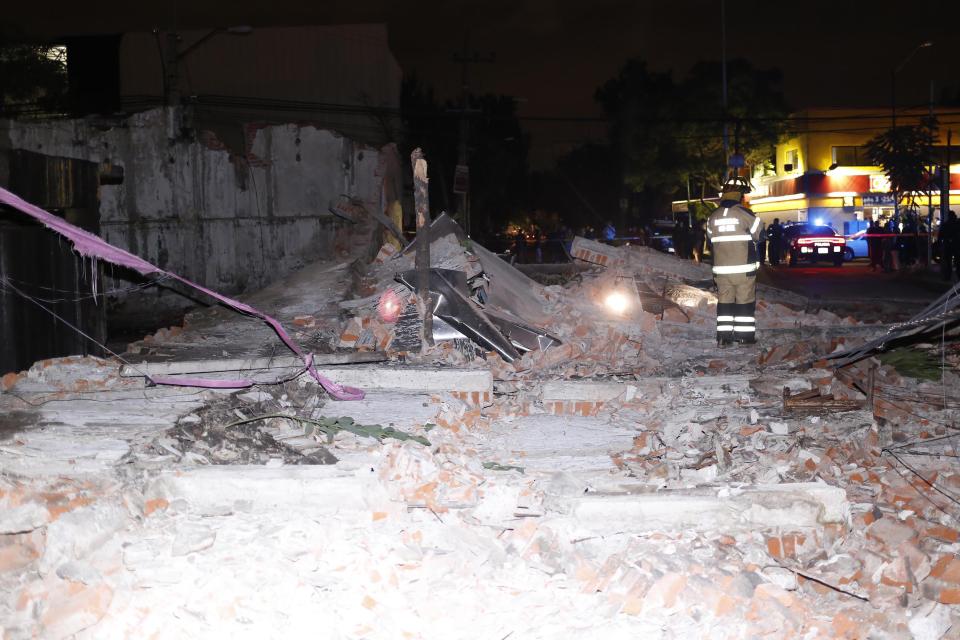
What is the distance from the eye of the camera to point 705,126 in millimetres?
39375

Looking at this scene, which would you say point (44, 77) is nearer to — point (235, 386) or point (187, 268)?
point (187, 268)

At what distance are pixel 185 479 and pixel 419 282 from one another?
4.13 m

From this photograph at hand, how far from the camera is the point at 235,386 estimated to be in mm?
6434

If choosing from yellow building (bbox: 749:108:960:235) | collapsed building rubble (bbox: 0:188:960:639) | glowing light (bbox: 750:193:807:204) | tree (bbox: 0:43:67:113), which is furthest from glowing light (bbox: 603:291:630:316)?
glowing light (bbox: 750:193:807:204)

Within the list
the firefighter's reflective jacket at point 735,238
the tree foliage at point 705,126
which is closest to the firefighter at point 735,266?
the firefighter's reflective jacket at point 735,238

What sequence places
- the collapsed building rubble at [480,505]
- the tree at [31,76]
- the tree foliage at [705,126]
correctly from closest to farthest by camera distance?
the collapsed building rubble at [480,505] → the tree at [31,76] → the tree foliage at [705,126]

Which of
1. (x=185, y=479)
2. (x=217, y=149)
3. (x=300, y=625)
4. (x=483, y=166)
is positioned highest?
(x=483, y=166)

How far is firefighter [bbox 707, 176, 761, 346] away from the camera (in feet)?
29.5

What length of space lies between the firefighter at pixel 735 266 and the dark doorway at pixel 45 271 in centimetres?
639

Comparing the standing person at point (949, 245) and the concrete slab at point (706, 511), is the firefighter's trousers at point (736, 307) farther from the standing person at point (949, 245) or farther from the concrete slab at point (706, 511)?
the standing person at point (949, 245)

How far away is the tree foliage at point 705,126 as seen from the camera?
39.2 metres

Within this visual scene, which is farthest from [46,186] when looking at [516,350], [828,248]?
[828,248]

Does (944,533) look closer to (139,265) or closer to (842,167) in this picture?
(139,265)

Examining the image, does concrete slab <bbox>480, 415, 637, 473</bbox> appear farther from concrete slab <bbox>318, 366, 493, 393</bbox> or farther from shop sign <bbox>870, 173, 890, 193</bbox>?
shop sign <bbox>870, 173, 890, 193</bbox>
